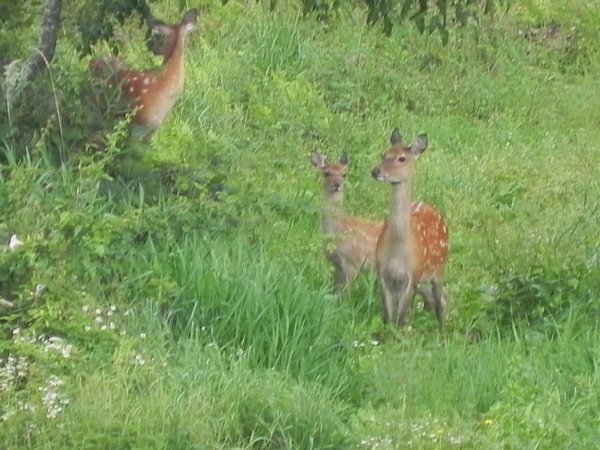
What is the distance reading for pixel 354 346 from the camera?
8.30 metres

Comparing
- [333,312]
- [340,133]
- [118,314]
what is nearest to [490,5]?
[333,312]

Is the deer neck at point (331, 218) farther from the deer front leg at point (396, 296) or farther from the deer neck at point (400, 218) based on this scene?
the deer front leg at point (396, 296)

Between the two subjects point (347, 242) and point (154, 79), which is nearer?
point (347, 242)

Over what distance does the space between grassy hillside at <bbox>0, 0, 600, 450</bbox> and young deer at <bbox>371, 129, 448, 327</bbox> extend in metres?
0.16

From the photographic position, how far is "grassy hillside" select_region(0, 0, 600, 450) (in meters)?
6.81

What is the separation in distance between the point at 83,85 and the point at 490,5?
9.15ft

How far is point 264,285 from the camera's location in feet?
27.0

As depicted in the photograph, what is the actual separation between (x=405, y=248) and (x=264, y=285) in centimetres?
170

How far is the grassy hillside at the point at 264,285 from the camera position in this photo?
6.81 m

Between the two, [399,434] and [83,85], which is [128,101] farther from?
[399,434]

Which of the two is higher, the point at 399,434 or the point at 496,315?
the point at 399,434

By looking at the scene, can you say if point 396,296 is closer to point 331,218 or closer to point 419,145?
point 331,218

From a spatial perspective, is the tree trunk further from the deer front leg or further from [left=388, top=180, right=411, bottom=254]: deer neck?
the deer front leg

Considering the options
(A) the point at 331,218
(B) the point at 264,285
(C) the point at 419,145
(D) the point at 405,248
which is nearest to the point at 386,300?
(D) the point at 405,248
